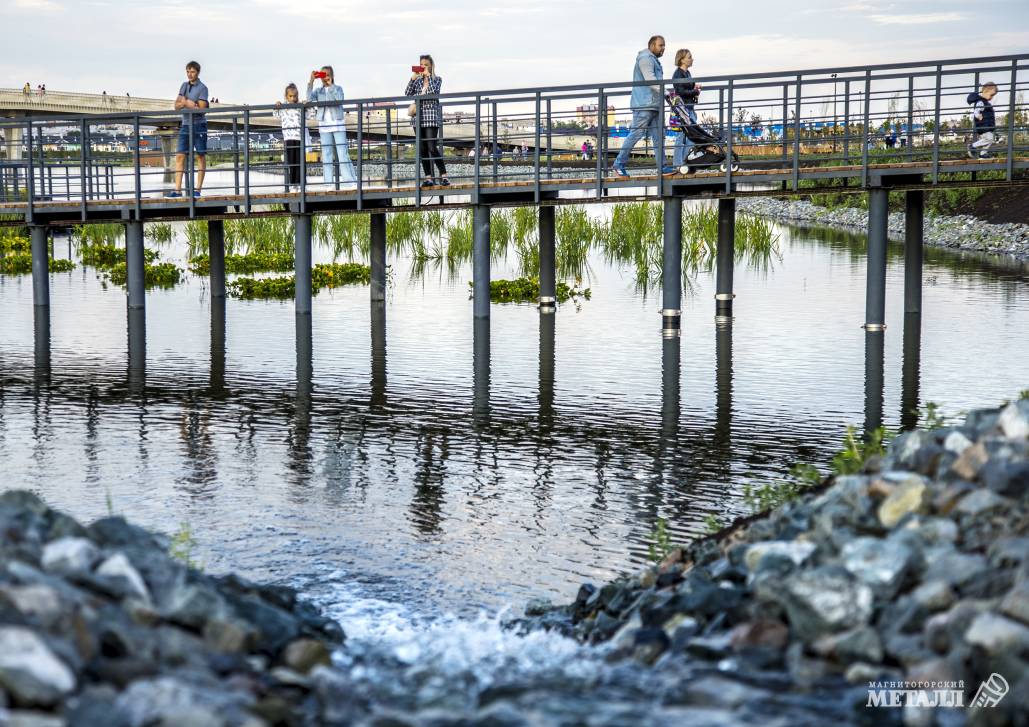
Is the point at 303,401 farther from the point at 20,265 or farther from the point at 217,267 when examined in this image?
the point at 20,265

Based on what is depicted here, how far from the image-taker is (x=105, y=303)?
2302 cm

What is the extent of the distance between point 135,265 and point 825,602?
652 inches

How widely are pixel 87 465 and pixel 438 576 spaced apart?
13.5 ft

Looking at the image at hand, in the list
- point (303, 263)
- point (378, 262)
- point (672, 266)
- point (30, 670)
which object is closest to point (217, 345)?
point (303, 263)

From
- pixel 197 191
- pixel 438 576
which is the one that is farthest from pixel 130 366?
pixel 438 576

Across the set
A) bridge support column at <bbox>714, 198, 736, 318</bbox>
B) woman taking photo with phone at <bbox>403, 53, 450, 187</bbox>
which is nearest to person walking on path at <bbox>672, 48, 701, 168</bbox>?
bridge support column at <bbox>714, 198, 736, 318</bbox>

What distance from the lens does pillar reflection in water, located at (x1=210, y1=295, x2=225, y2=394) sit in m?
15.0

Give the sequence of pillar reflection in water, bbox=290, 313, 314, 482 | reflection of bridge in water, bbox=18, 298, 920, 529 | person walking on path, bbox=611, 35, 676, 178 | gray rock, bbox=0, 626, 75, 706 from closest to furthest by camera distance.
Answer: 1. gray rock, bbox=0, 626, 75, 706
2. reflection of bridge in water, bbox=18, 298, 920, 529
3. pillar reflection in water, bbox=290, 313, 314, 482
4. person walking on path, bbox=611, 35, 676, 178

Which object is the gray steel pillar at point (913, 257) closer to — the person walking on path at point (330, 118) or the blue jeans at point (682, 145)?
the blue jeans at point (682, 145)

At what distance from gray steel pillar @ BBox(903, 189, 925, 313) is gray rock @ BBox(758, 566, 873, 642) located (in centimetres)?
1382

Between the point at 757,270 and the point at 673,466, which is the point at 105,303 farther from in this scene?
the point at 673,466

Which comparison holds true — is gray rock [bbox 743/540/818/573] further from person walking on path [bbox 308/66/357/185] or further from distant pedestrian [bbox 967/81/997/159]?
person walking on path [bbox 308/66/357/185]

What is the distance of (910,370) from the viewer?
14992mm

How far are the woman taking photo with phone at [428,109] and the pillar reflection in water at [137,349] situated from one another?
4328 mm
